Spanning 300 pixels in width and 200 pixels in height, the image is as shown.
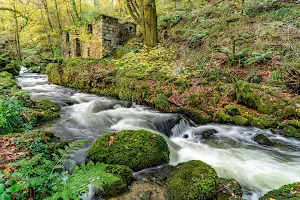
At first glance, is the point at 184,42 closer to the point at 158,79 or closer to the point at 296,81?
the point at 158,79

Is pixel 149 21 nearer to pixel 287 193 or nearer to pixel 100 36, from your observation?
pixel 100 36

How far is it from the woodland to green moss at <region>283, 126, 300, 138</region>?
25 mm

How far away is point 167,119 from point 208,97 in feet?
6.19

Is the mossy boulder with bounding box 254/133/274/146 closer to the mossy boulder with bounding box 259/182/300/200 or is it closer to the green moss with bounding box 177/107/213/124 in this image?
the green moss with bounding box 177/107/213/124

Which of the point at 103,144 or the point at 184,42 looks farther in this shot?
the point at 184,42

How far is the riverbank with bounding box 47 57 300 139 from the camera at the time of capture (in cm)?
650

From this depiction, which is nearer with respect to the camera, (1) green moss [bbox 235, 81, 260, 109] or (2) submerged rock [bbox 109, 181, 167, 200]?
(2) submerged rock [bbox 109, 181, 167, 200]

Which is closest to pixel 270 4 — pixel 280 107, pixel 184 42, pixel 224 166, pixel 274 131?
pixel 184 42

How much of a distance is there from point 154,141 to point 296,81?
249 inches

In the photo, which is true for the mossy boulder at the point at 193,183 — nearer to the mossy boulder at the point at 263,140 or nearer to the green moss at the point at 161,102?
the mossy boulder at the point at 263,140

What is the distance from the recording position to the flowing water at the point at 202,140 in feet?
13.7

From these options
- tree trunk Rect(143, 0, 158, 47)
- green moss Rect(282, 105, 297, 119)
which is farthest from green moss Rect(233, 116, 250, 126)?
tree trunk Rect(143, 0, 158, 47)

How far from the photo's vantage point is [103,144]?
4.21 m

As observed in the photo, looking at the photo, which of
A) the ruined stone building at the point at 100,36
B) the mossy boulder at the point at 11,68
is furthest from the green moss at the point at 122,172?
the mossy boulder at the point at 11,68
